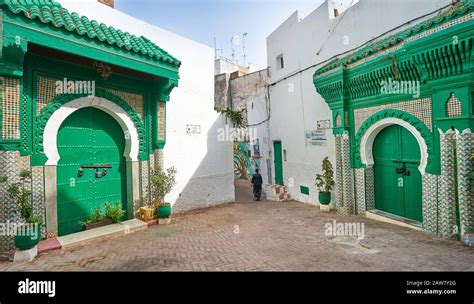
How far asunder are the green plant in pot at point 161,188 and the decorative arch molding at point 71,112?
0.71m

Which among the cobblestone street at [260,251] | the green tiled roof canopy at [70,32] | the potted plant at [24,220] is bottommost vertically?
the cobblestone street at [260,251]

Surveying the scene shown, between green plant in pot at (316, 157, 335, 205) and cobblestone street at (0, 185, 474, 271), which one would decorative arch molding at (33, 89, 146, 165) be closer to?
cobblestone street at (0, 185, 474, 271)

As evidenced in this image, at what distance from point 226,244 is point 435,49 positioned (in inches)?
235

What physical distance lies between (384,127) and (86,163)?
805 cm

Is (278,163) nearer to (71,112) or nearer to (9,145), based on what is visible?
(71,112)

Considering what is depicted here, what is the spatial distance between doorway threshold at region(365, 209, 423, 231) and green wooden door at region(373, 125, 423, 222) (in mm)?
142


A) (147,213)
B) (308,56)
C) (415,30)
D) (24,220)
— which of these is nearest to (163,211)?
(147,213)

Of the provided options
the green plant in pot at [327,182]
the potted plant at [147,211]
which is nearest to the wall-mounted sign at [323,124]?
the green plant in pot at [327,182]

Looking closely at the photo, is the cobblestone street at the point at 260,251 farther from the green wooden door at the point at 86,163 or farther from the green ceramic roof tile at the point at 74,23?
the green ceramic roof tile at the point at 74,23

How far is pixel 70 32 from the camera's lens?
5.18 meters

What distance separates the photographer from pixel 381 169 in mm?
7371

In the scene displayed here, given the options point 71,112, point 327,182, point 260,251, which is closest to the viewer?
point 260,251

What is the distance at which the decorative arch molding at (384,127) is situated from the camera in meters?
5.85

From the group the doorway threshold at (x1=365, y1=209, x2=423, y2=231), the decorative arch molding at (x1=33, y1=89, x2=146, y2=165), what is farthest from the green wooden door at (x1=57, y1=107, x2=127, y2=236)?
the doorway threshold at (x1=365, y1=209, x2=423, y2=231)
